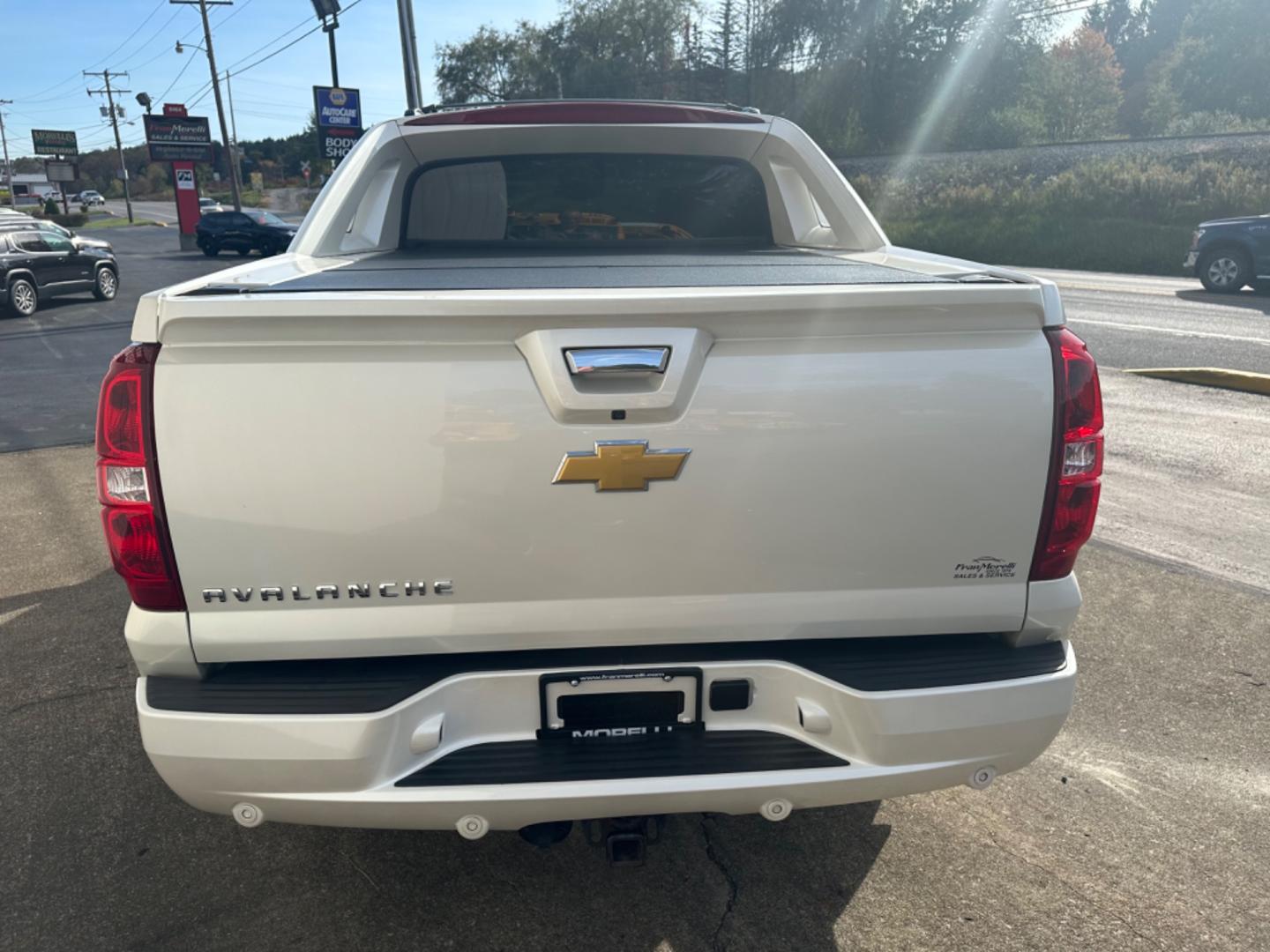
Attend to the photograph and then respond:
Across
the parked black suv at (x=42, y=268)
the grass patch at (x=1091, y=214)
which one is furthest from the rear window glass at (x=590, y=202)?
the grass patch at (x=1091, y=214)

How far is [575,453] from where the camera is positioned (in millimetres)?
1891

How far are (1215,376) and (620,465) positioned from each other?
9.19 metres

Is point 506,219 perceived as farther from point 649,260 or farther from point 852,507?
point 852,507

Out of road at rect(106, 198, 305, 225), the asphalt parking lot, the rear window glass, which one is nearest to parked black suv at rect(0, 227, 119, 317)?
the asphalt parking lot

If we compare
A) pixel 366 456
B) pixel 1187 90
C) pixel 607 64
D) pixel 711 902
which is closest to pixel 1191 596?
pixel 711 902

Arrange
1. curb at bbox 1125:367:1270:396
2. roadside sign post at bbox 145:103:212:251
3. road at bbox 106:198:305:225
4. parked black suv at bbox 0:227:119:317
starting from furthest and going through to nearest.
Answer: road at bbox 106:198:305:225 < roadside sign post at bbox 145:103:212:251 < parked black suv at bbox 0:227:119:317 < curb at bbox 1125:367:1270:396

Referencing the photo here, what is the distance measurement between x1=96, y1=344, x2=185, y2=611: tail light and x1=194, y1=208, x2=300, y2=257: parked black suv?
101 ft

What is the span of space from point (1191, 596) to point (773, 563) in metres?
3.43

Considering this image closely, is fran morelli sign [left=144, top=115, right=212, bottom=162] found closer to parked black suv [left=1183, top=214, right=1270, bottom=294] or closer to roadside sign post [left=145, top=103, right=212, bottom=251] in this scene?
roadside sign post [left=145, top=103, right=212, bottom=251]

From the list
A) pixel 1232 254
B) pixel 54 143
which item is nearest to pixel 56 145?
pixel 54 143

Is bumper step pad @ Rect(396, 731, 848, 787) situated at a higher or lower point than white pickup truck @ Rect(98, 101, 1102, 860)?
lower

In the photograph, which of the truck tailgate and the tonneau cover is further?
the tonneau cover

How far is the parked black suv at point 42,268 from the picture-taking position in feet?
54.6

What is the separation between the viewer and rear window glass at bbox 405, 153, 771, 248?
4266 millimetres
